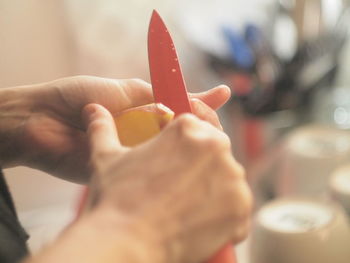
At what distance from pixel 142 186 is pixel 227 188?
0.04 metres

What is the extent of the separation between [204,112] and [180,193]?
3.9 inches

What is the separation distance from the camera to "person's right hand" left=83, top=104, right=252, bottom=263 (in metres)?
0.20

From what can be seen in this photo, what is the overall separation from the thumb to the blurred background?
0.92 feet

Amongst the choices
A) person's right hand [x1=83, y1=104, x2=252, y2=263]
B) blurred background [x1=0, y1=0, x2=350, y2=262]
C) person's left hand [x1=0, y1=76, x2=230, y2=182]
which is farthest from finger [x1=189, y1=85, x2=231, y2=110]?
blurred background [x1=0, y1=0, x2=350, y2=262]

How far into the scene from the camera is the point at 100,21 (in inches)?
26.2

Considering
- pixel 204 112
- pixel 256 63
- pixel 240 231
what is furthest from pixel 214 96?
pixel 256 63

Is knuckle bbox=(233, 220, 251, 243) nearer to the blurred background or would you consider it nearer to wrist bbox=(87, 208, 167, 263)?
wrist bbox=(87, 208, 167, 263)

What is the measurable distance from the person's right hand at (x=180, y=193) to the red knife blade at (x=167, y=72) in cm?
6

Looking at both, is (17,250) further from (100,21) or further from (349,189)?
(100,21)

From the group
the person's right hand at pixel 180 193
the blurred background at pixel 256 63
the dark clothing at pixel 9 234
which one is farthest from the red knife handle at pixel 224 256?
the blurred background at pixel 256 63

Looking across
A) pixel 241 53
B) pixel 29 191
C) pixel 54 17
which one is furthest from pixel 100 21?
pixel 29 191

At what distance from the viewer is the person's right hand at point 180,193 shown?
0.20 meters

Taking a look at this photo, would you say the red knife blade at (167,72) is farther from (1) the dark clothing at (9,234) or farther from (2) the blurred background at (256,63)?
(2) the blurred background at (256,63)

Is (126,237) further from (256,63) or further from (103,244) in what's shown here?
(256,63)
